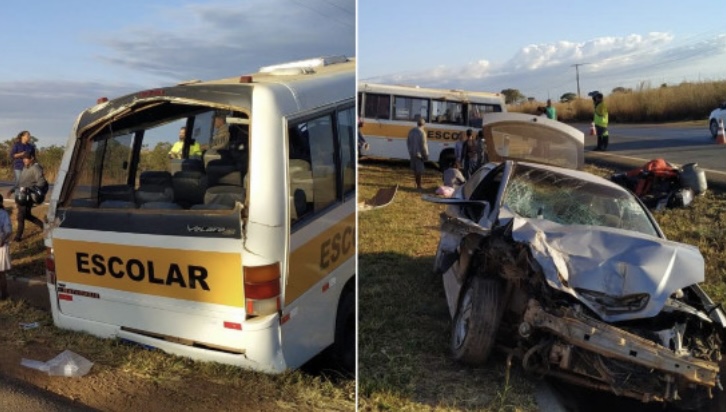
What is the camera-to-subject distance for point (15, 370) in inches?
97.7

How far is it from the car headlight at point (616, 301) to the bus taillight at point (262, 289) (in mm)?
852

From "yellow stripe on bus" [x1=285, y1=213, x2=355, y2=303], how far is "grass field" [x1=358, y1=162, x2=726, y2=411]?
11 centimetres

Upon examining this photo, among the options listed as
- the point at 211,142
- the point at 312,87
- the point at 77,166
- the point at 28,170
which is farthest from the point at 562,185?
the point at 28,170

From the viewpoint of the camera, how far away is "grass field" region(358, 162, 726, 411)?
1.49m

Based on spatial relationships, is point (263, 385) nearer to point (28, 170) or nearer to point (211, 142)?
point (211, 142)

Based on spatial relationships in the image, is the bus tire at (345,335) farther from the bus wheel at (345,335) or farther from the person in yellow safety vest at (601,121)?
the person in yellow safety vest at (601,121)

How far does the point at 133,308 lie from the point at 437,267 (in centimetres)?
111

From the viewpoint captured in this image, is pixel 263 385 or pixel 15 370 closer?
pixel 263 385

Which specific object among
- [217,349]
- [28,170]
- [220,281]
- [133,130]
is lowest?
[217,349]

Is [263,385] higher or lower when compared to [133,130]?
lower

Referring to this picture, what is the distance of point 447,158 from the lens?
209 centimetres

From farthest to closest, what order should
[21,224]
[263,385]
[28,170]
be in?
[21,224], [28,170], [263,385]

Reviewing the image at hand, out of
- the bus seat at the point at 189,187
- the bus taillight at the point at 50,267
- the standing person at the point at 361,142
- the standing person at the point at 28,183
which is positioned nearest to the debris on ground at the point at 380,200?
the standing person at the point at 361,142

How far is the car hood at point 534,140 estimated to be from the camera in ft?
5.19
